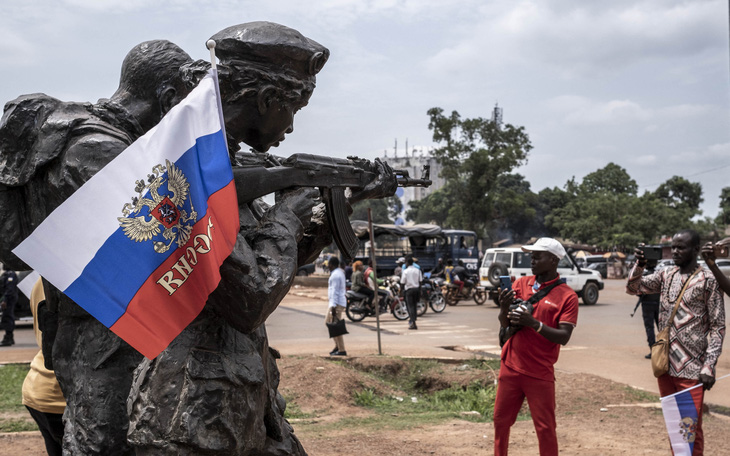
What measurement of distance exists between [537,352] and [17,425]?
16.8ft

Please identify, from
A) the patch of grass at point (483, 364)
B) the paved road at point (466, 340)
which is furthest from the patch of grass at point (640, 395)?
the patch of grass at point (483, 364)

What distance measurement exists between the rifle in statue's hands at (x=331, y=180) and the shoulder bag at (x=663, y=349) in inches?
124

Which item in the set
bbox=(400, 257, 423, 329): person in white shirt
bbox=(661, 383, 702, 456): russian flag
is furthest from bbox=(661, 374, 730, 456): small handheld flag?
bbox=(400, 257, 423, 329): person in white shirt

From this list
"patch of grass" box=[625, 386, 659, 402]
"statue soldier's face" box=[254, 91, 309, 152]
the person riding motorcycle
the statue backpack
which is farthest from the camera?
the person riding motorcycle

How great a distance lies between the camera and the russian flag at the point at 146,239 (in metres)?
1.68

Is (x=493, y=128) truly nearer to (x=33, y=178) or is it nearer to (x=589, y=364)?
(x=589, y=364)

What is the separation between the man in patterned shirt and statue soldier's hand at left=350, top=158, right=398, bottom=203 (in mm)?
3172

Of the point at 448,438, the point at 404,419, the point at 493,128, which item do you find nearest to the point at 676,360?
the point at 448,438

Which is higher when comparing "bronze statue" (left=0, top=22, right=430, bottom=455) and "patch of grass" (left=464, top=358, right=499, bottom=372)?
"bronze statue" (left=0, top=22, right=430, bottom=455)

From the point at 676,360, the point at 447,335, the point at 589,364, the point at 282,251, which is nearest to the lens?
the point at 282,251

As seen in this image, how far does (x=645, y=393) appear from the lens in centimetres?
827

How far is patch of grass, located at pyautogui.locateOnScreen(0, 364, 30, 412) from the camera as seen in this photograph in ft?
24.6

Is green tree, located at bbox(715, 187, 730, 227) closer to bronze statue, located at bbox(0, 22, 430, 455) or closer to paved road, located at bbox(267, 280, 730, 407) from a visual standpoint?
paved road, located at bbox(267, 280, 730, 407)

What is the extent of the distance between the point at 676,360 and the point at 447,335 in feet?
32.5
